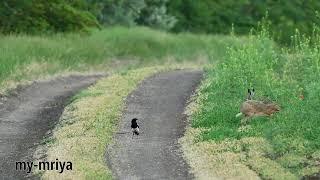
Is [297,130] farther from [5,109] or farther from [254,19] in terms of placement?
[254,19]

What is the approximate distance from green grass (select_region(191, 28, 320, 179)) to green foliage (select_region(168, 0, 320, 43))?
42268mm

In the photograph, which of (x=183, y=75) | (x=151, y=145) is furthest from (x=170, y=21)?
(x=151, y=145)

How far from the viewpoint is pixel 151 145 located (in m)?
20.2

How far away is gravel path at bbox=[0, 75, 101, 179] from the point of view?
2052 cm

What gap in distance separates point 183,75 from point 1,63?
8.36 m

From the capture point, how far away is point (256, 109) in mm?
22125

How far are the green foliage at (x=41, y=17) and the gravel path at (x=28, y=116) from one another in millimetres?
9358

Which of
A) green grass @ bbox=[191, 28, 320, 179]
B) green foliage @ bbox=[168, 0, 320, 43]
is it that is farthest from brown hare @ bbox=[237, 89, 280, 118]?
green foliage @ bbox=[168, 0, 320, 43]

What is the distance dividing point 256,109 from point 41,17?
25.9 metres

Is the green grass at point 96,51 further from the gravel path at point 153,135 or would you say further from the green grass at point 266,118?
the green grass at point 266,118

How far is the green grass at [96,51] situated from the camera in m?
34.7

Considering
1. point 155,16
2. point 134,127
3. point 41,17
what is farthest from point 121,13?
point 134,127

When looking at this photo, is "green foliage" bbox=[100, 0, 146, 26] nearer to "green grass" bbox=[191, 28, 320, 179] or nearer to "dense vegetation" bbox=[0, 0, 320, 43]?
"dense vegetation" bbox=[0, 0, 320, 43]

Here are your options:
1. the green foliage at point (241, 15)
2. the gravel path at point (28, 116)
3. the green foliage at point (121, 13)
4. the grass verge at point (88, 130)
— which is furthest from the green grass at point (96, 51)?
the green foliage at point (241, 15)
